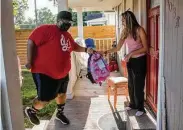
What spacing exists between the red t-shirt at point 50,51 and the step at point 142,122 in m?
1.15

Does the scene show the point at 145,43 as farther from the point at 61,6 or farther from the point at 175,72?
the point at 61,6

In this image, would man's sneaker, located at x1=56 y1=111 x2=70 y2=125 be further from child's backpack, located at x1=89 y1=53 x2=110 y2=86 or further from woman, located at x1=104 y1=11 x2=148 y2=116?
woman, located at x1=104 y1=11 x2=148 y2=116

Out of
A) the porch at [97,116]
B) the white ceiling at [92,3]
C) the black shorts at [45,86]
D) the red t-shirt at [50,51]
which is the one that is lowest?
the porch at [97,116]

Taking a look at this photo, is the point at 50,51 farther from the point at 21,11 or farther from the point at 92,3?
the point at 21,11

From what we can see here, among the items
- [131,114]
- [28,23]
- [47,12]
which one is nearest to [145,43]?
[131,114]

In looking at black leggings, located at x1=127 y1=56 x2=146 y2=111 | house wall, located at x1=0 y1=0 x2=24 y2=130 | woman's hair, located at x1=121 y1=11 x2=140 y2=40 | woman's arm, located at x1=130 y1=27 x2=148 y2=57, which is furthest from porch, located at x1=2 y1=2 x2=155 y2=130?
house wall, located at x1=0 y1=0 x2=24 y2=130

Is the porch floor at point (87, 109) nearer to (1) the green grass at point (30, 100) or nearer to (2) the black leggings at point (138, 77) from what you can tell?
(1) the green grass at point (30, 100)

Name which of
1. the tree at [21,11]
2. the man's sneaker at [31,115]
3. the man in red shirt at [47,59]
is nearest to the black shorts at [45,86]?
the man in red shirt at [47,59]

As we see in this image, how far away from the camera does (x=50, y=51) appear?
384cm

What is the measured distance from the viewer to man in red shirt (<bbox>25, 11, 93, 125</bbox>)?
3750 mm

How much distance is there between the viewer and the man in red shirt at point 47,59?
375 cm

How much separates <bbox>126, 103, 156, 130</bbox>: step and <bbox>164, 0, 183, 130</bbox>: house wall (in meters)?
0.69

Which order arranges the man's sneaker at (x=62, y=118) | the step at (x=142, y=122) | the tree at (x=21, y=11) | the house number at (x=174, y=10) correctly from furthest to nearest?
the tree at (x=21, y=11)
the man's sneaker at (x=62, y=118)
the step at (x=142, y=122)
the house number at (x=174, y=10)

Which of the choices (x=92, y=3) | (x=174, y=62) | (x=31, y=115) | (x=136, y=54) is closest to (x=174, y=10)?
(x=174, y=62)
